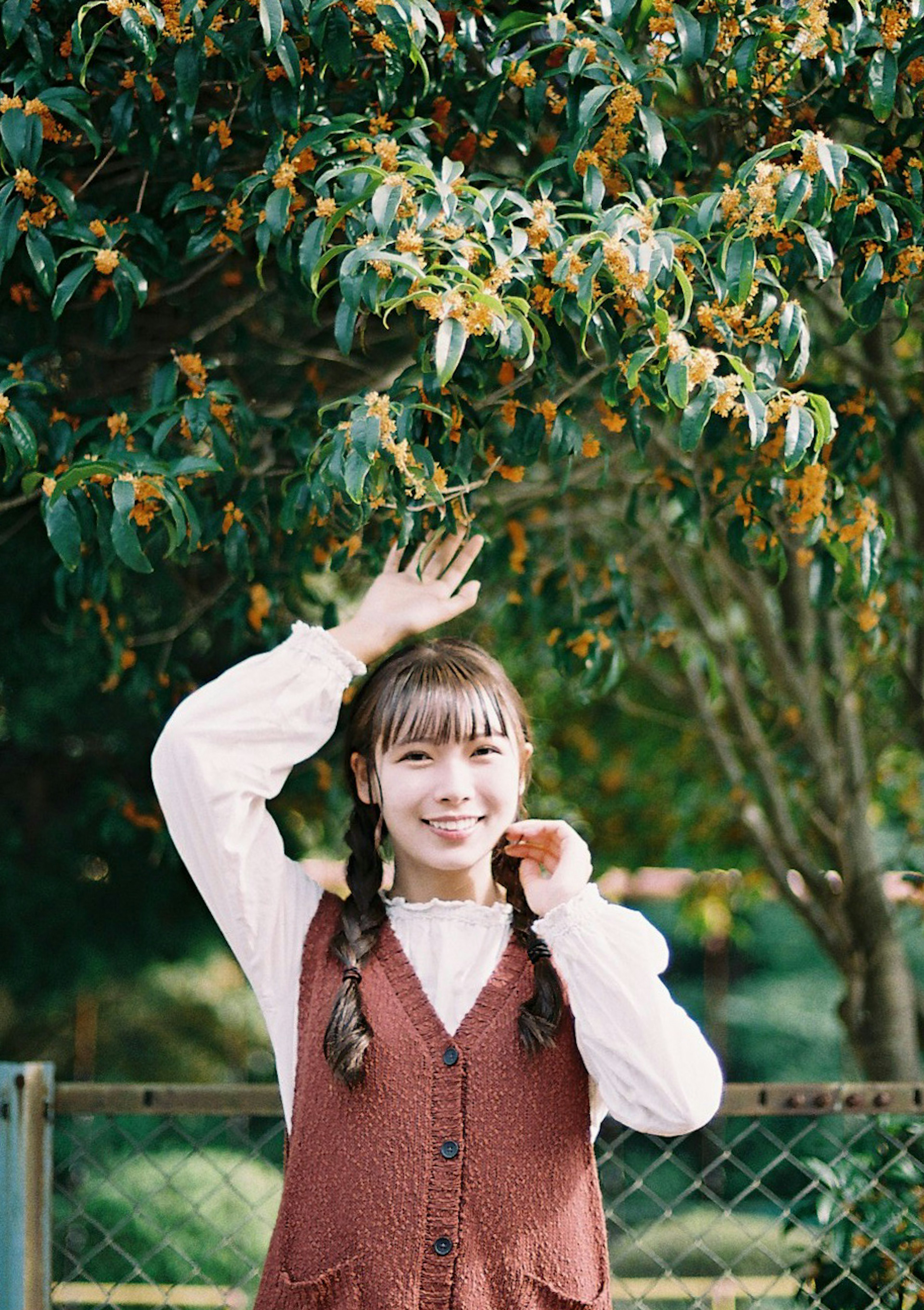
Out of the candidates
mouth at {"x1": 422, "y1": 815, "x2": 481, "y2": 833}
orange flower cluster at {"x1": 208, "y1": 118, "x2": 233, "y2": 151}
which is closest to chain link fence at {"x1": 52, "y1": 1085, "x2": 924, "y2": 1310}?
mouth at {"x1": 422, "y1": 815, "x2": 481, "y2": 833}

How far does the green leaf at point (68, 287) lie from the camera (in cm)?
186

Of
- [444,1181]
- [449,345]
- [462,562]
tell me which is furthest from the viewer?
[462,562]

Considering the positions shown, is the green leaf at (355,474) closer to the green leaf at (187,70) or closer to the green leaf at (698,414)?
the green leaf at (698,414)

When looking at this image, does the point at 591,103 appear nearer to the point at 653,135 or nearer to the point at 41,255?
the point at 653,135

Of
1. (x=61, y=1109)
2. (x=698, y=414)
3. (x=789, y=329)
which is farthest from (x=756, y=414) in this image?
(x=61, y=1109)

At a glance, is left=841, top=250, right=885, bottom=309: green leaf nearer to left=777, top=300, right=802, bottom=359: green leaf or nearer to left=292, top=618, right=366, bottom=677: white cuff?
left=777, top=300, right=802, bottom=359: green leaf

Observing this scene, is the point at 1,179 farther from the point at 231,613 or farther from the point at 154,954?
the point at 154,954

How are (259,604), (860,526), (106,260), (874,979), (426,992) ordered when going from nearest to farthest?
1. (426,992)
2. (106,260)
3. (860,526)
4. (259,604)
5. (874,979)

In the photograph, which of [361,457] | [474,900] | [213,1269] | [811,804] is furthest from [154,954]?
[361,457]

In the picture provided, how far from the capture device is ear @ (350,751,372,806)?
1924 mm

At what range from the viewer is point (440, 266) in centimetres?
165

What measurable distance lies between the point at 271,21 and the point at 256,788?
36.0 inches

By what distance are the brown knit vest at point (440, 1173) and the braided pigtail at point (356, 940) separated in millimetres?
22

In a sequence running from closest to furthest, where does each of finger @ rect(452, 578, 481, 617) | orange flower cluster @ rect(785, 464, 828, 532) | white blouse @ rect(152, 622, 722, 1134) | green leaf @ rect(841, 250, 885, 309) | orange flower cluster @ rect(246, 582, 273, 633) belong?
white blouse @ rect(152, 622, 722, 1134) → green leaf @ rect(841, 250, 885, 309) → finger @ rect(452, 578, 481, 617) → orange flower cluster @ rect(785, 464, 828, 532) → orange flower cluster @ rect(246, 582, 273, 633)
